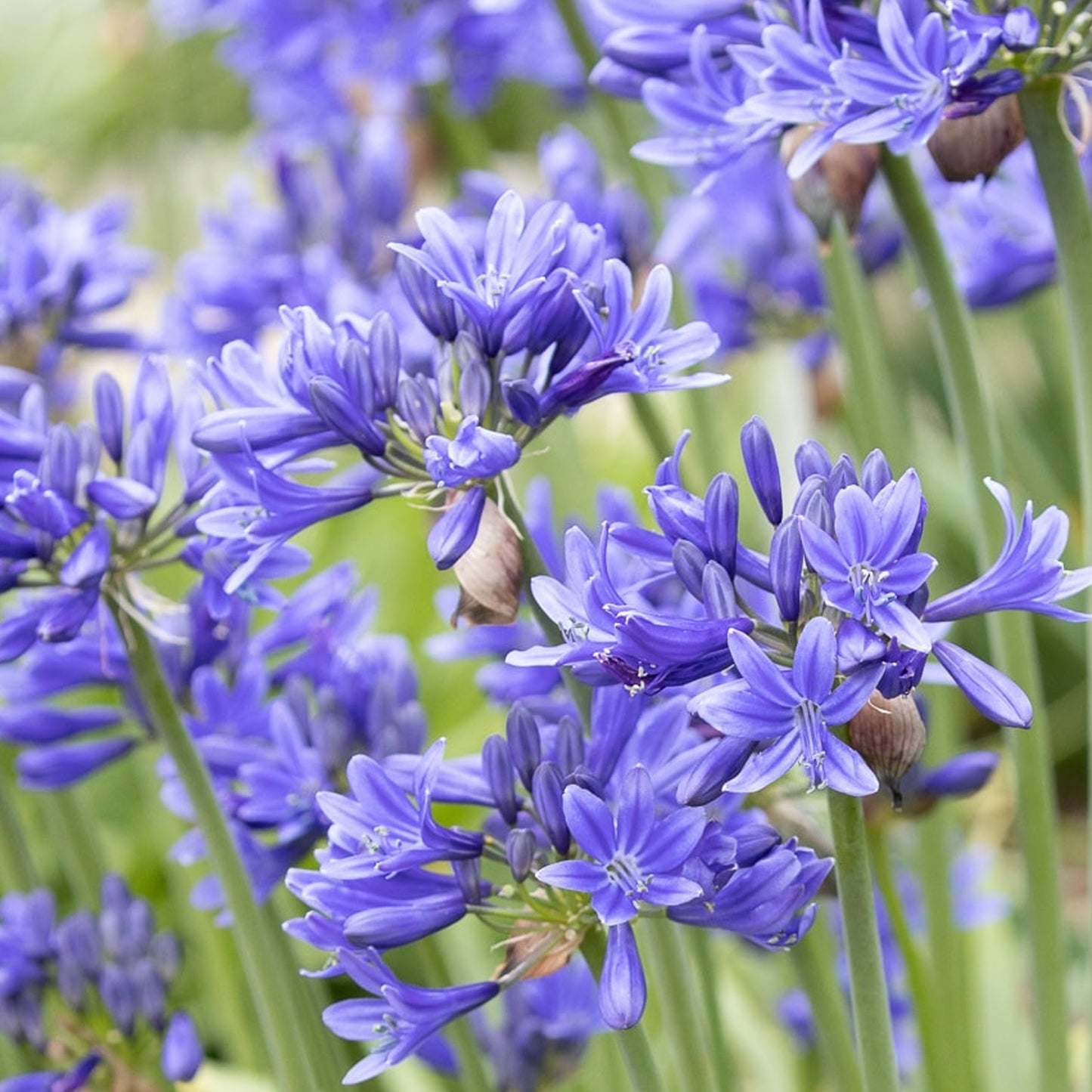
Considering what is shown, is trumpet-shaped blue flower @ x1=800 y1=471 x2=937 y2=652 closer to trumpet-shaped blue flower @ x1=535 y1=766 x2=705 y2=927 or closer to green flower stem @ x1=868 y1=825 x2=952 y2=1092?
trumpet-shaped blue flower @ x1=535 y1=766 x2=705 y2=927

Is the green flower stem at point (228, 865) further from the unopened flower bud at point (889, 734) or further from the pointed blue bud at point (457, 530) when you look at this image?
the unopened flower bud at point (889, 734)

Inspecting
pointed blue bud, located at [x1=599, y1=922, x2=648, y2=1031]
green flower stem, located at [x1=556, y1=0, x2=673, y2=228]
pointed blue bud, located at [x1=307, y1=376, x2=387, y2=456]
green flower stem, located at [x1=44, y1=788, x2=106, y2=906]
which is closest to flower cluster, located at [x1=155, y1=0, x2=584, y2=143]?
green flower stem, located at [x1=556, y1=0, x2=673, y2=228]

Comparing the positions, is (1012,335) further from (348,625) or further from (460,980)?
(348,625)

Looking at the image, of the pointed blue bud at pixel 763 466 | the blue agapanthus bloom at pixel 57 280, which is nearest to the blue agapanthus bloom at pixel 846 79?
the pointed blue bud at pixel 763 466

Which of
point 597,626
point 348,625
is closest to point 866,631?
point 597,626

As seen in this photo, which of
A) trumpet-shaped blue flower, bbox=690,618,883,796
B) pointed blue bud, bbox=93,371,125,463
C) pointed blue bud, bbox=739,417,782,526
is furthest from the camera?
pointed blue bud, bbox=93,371,125,463
